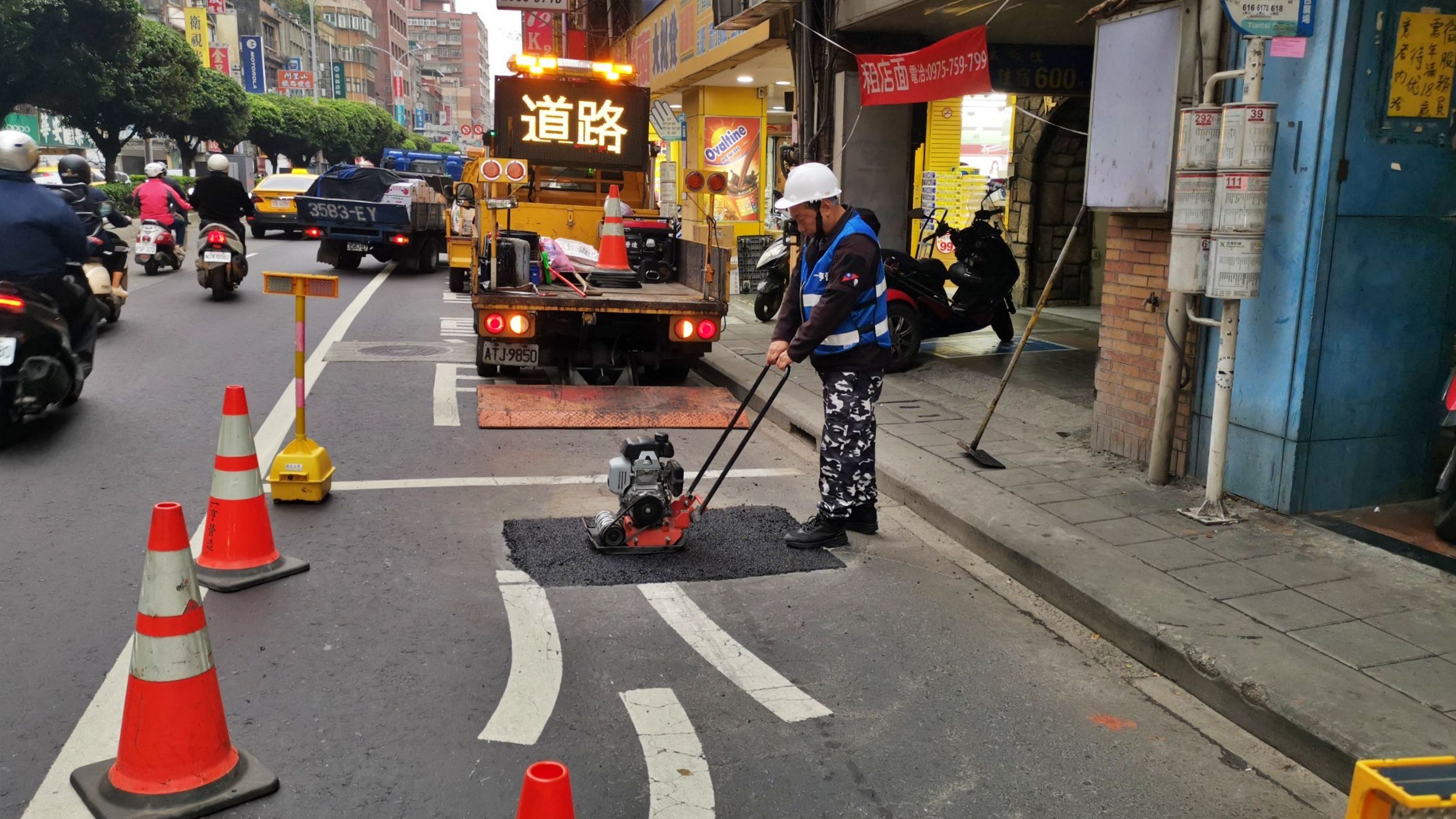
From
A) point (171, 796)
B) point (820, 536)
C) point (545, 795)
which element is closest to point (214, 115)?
point (820, 536)

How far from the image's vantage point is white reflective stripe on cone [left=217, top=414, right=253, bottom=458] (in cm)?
488

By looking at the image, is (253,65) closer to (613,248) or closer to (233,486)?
(613,248)

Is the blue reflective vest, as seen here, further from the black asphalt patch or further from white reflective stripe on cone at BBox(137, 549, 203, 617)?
white reflective stripe on cone at BBox(137, 549, 203, 617)

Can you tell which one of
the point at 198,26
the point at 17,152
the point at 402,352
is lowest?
the point at 402,352

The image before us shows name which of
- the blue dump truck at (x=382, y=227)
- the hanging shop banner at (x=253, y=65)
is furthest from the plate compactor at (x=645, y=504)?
the hanging shop banner at (x=253, y=65)

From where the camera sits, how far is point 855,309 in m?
5.72

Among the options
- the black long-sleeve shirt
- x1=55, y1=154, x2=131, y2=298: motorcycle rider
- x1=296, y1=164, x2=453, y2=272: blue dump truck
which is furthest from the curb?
x1=296, y1=164, x2=453, y2=272: blue dump truck

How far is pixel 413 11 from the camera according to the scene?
7657 inches

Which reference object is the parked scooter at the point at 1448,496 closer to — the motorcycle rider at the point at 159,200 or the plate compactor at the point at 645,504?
the plate compactor at the point at 645,504

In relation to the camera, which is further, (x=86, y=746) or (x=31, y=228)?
(x=31, y=228)

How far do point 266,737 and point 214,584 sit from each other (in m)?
1.47

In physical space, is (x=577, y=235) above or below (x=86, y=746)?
above

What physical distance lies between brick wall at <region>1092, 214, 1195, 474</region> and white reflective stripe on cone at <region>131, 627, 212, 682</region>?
537 centimetres

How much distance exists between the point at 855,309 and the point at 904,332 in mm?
5204
